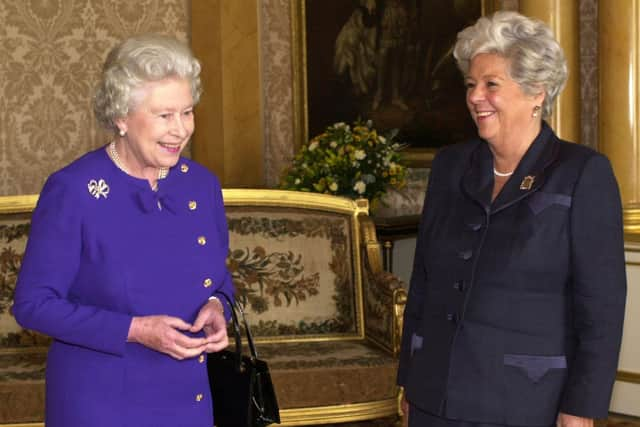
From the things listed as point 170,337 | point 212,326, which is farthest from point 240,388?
point 170,337

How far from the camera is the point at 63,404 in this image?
8.08ft

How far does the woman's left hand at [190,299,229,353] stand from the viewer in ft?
8.07

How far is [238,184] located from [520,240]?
16.9ft

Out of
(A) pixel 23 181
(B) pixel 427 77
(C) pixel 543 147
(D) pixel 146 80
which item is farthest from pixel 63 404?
(B) pixel 427 77

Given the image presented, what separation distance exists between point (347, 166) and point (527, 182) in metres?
4.05

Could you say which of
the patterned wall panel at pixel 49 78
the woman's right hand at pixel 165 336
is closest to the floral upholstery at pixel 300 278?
the patterned wall panel at pixel 49 78

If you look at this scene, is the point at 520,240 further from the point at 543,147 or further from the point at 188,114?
the point at 188,114

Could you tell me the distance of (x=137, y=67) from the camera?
95.3 inches

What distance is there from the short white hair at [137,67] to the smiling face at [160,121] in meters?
0.02

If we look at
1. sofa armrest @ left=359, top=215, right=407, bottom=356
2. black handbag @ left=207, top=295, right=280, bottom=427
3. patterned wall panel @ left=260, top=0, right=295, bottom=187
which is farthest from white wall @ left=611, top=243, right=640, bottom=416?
black handbag @ left=207, top=295, right=280, bottom=427

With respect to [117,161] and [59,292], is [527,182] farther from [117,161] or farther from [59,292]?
[59,292]

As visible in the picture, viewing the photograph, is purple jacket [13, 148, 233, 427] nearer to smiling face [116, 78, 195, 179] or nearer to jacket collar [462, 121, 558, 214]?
smiling face [116, 78, 195, 179]

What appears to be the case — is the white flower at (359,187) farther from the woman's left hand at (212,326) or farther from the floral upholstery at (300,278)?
the woman's left hand at (212,326)

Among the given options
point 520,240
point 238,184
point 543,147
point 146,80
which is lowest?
point 238,184
